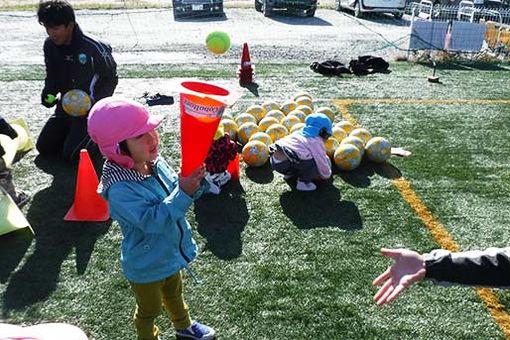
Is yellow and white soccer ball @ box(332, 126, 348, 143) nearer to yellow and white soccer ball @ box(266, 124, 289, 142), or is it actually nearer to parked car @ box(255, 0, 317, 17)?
yellow and white soccer ball @ box(266, 124, 289, 142)

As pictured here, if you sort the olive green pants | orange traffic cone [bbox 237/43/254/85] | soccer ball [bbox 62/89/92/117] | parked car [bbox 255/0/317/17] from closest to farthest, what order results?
the olive green pants → soccer ball [bbox 62/89/92/117] → orange traffic cone [bbox 237/43/254/85] → parked car [bbox 255/0/317/17]

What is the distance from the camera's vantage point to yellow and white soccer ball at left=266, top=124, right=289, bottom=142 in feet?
19.1

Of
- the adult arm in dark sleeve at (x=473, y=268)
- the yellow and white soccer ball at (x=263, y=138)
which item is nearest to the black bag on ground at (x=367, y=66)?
the yellow and white soccer ball at (x=263, y=138)

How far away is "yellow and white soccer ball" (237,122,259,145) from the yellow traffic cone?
8.63 ft

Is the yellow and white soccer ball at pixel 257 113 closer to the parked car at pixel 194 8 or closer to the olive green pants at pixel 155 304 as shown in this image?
the olive green pants at pixel 155 304

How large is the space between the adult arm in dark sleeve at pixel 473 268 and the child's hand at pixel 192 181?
107 cm

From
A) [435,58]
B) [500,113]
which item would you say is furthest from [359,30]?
[500,113]

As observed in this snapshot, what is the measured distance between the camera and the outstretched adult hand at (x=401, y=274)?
2102 millimetres

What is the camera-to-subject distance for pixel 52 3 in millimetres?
4922

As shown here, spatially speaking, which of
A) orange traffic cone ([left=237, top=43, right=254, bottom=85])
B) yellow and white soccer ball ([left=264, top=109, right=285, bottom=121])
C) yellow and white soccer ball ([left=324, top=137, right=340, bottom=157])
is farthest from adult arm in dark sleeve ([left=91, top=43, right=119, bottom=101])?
orange traffic cone ([left=237, top=43, right=254, bottom=85])

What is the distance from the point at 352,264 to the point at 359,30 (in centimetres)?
1356

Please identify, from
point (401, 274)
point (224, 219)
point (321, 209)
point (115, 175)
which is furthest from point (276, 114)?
point (401, 274)

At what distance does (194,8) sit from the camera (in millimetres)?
17891

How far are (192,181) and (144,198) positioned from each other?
1.13 feet
